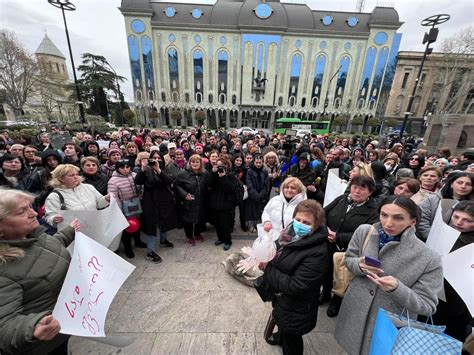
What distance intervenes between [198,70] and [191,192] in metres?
44.2

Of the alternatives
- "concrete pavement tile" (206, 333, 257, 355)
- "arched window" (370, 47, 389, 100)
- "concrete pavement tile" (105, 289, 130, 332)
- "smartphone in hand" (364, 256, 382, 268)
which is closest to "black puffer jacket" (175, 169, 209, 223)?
"concrete pavement tile" (105, 289, 130, 332)

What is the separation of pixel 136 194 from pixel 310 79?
4622cm

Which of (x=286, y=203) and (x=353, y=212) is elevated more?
(x=353, y=212)

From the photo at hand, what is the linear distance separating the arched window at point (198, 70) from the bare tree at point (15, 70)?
26251 millimetres

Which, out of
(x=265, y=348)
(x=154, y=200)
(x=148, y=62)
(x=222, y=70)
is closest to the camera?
(x=265, y=348)

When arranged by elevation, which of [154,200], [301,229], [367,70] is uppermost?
[367,70]

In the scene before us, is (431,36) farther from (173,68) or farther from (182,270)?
(173,68)

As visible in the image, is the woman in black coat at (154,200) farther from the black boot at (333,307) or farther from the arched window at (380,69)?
the arched window at (380,69)

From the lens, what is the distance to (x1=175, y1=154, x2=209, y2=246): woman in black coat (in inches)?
153

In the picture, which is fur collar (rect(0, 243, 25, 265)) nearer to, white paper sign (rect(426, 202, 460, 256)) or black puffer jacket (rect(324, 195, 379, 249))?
black puffer jacket (rect(324, 195, 379, 249))

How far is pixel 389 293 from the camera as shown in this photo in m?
1.46

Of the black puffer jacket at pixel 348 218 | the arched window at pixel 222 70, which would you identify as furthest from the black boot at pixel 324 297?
the arched window at pixel 222 70

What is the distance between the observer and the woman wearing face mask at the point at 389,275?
144 centimetres

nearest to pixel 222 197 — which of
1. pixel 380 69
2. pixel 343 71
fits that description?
pixel 343 71
